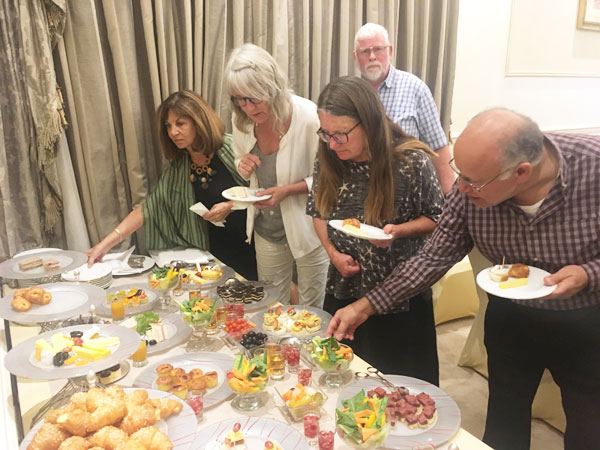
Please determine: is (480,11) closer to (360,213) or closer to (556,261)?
(360,213)

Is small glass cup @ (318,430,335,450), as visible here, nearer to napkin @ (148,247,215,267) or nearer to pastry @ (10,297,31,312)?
pastry @ (10,297,31,312)

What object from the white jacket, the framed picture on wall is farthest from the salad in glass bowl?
the framed picture on wall

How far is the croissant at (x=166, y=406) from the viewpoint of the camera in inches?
43.1

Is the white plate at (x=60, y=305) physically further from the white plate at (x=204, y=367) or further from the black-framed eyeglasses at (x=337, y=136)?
the black-framed eyeglasses at (x=337, y=136)

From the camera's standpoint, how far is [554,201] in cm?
132

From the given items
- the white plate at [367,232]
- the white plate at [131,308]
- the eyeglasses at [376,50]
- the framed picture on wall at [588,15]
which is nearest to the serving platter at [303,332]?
the white plate at [367,232]

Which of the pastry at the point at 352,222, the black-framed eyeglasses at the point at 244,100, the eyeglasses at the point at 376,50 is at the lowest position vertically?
the pastry at the point at 352,222

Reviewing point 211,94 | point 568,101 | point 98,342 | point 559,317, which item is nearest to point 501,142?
point 559,317

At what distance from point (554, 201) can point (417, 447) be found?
739mm

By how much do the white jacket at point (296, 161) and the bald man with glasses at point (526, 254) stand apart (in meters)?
0.67

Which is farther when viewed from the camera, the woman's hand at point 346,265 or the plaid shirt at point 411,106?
the plaid shirt at point 411,106

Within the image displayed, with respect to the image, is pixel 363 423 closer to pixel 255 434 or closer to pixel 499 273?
pixel 255 434

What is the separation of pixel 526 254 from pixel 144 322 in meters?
1.19

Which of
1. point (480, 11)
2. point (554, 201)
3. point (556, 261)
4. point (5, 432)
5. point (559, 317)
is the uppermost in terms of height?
point (480, 11)
